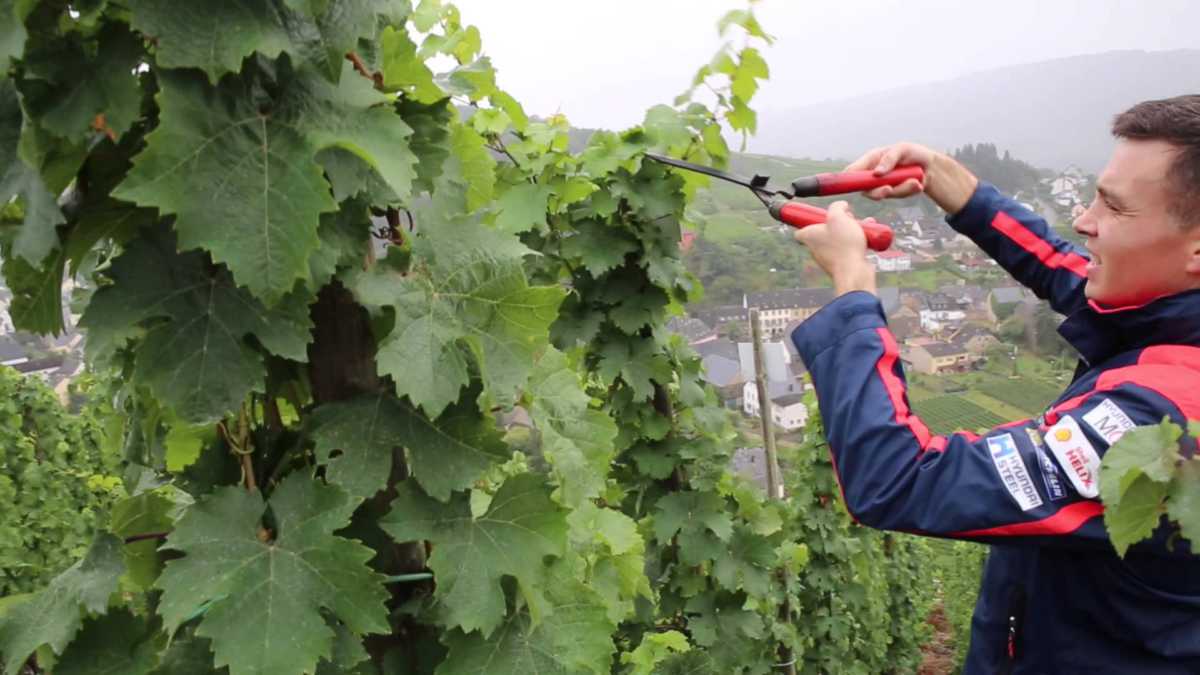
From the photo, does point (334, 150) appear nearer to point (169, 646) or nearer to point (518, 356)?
point (518, 356)

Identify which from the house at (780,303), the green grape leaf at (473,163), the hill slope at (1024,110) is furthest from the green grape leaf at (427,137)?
the hill slope at (1024,110)

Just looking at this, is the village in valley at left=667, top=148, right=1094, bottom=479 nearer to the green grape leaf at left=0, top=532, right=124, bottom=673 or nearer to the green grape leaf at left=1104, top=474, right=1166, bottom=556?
the green grape leaf at left=1104, top=474, right=1166, bottom=556

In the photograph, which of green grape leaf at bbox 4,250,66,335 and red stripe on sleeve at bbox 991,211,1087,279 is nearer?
green grape leaf at bbox 4,250,66,335

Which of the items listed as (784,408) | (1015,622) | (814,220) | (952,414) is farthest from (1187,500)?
(952,414)

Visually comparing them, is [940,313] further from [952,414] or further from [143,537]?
[143,537]

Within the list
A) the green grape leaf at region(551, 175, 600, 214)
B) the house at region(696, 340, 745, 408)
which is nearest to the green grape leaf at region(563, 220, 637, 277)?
the green grape leaf at region(551, 175, 600, 214)

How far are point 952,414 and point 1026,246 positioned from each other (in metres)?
16.8

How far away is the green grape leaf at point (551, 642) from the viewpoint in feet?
4.41

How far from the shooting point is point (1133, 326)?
68.2 inches

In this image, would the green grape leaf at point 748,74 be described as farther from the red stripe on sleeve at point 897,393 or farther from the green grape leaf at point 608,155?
the red stripe on sleeve at point 897,393

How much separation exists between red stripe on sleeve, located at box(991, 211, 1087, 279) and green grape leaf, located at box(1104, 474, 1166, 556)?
4.24 ft

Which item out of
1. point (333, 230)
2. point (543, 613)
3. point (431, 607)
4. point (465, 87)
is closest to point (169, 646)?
point (431, 607)

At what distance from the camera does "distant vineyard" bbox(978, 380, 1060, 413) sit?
667 inches

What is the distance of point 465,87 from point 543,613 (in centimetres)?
95
